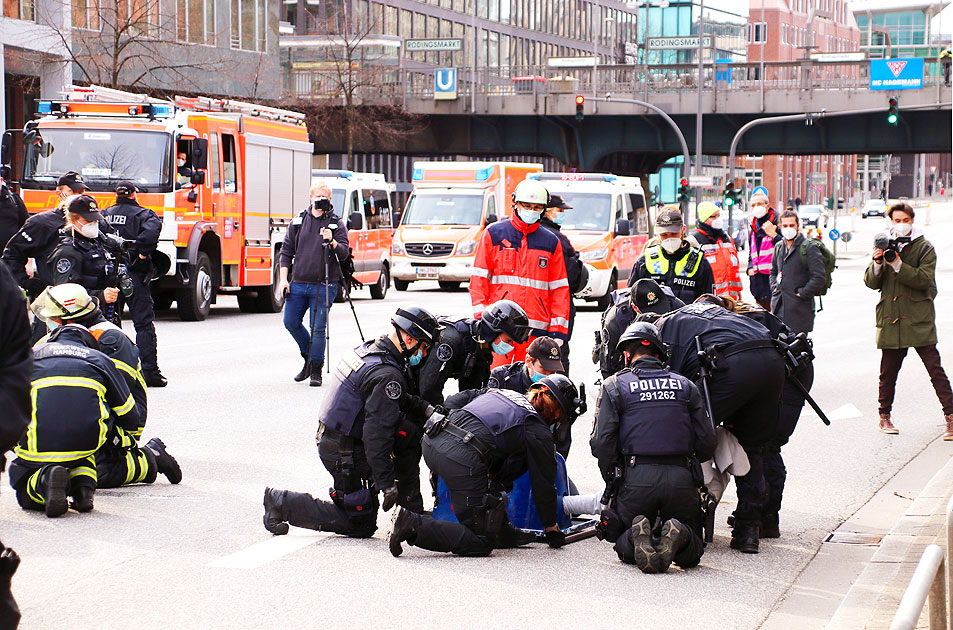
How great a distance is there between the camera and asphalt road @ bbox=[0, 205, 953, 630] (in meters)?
5.86

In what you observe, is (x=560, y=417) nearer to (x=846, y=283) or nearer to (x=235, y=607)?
(x=235, y=607)

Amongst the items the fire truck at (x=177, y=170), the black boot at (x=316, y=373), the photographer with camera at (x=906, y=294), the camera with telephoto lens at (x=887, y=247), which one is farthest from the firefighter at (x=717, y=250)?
the fire truck at (x=177, y=170)

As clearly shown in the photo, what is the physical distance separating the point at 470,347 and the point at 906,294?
206 inches

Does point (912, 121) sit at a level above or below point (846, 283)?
above

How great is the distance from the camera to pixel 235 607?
5.89 meters

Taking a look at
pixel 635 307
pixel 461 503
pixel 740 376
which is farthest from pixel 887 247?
pixel 461 503

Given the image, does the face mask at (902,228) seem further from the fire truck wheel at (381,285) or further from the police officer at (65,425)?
the fire truck wheel at (381,285)

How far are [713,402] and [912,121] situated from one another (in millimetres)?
45147

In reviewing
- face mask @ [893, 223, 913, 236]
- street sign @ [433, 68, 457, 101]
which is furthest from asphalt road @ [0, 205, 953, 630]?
street sign @ [433, 68, 457, 101]

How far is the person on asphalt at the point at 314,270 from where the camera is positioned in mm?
13742

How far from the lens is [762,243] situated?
1512 cm

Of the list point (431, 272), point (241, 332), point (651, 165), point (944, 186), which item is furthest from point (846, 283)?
point (944, 186)

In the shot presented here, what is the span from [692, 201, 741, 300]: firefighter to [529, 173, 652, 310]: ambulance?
38.5 ft

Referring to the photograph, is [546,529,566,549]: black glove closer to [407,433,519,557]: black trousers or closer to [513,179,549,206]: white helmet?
[407,433,519,557]: black trousers
